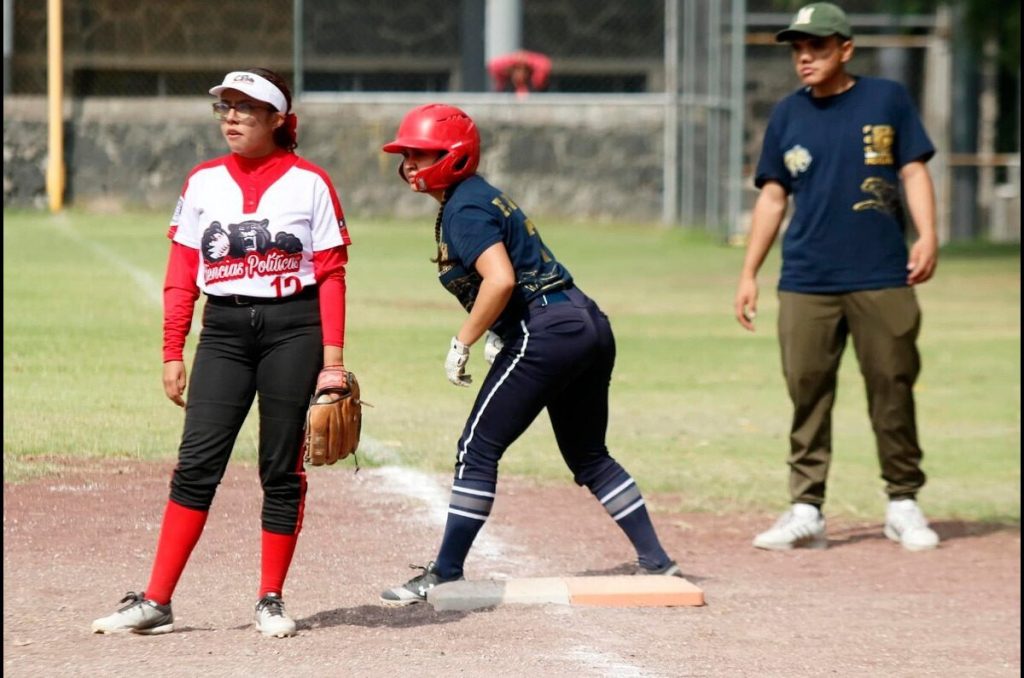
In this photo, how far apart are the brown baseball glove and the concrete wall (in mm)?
17171

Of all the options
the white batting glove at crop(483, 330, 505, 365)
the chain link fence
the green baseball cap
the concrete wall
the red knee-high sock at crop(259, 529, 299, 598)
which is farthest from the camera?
the chain link fence

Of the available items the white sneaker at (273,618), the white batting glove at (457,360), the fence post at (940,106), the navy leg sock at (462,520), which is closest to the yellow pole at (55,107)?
the fence post at (940,106)

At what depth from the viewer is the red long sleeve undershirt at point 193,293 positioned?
572cm

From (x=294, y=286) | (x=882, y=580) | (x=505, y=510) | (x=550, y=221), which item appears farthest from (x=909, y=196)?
(x=550, y=221)

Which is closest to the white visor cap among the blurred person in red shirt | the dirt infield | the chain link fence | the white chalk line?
the dirt infield

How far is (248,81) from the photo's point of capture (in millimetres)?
5656

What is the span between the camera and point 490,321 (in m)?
6.07

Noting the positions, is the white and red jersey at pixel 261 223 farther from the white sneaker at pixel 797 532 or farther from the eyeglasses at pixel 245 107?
the white sneaker at pixel 797 532

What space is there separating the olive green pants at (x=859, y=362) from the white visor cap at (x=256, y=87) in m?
2.89

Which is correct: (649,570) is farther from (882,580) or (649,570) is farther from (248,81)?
(248,81)

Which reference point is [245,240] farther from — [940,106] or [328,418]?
[940,106]

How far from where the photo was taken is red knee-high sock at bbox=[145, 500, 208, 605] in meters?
5.75

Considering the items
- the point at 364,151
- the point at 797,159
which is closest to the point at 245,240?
the point at 797,159

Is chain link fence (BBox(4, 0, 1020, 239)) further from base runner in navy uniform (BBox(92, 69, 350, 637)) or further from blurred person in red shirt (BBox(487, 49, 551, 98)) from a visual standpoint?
base runner in navy uniform (BBox(92, 69, 350, 637))
